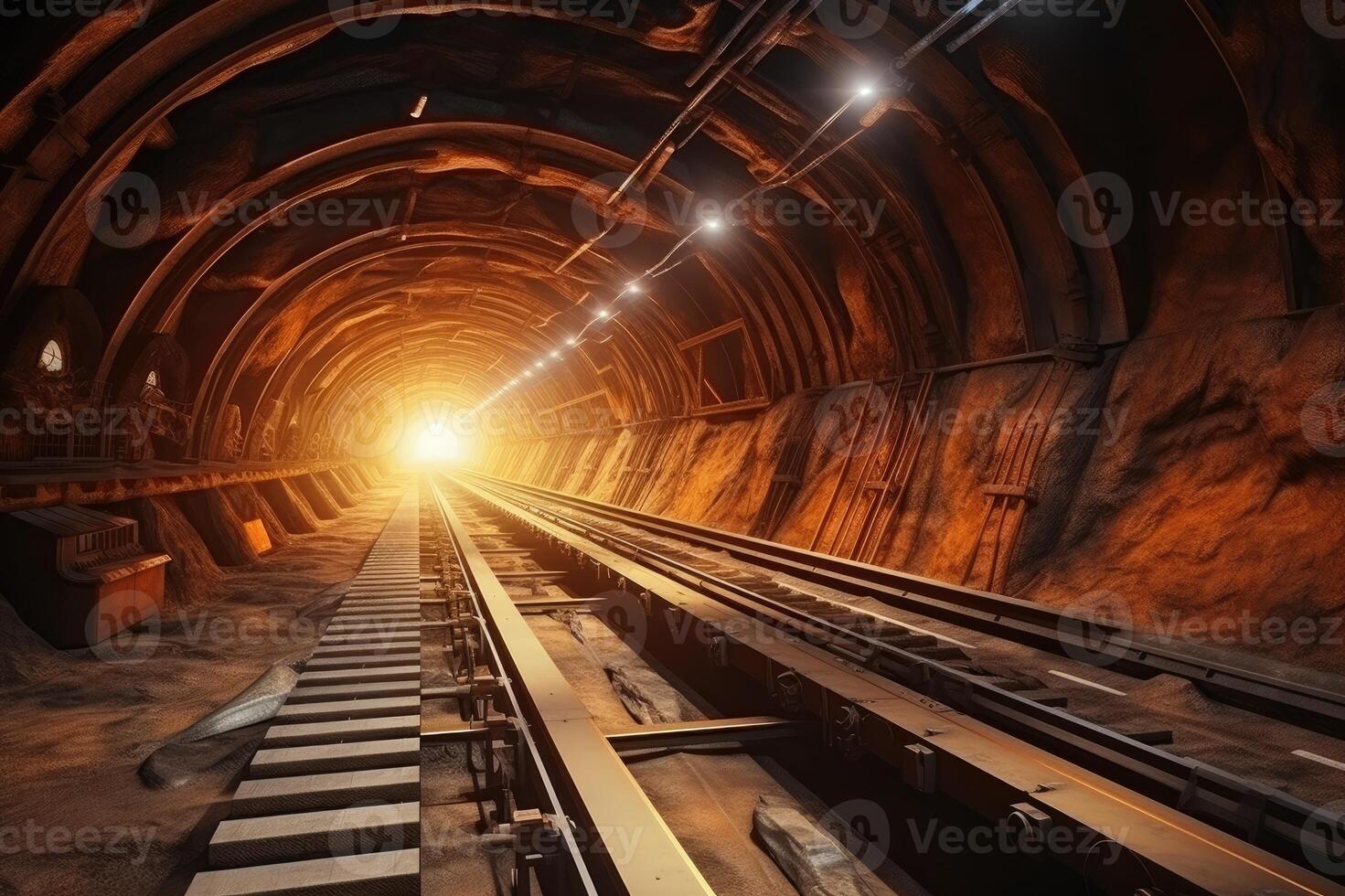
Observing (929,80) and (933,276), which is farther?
(933,276)

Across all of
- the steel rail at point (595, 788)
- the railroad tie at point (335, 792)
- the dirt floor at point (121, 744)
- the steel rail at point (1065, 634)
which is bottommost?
the dirt floor at point (121, 744)

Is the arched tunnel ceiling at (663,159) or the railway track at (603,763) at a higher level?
the arched tunnel ceiling at (663,159)

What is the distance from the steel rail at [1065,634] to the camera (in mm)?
4309

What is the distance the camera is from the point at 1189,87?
757 cm

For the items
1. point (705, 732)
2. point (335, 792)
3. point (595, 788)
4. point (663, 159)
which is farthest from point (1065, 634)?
point (663, 159)

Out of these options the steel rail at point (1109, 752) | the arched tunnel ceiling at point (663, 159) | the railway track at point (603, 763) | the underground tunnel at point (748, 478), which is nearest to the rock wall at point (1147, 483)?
the underground tunnel at point (748, 478)

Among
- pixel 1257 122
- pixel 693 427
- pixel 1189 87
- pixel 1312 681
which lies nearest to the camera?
pixel 1312 681

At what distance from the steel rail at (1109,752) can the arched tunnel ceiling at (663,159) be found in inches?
197

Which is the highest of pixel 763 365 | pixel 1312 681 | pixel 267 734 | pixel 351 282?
pixel 351 282

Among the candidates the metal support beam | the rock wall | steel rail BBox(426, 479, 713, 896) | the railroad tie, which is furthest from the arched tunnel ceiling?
the metal support beam

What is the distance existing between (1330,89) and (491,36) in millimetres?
8176

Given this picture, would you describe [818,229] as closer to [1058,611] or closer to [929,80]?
[929,80]

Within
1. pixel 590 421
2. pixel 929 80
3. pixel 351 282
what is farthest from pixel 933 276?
pixel 590 421

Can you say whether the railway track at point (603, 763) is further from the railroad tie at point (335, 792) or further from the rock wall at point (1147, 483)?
the rock wall at point (1147, 483)
